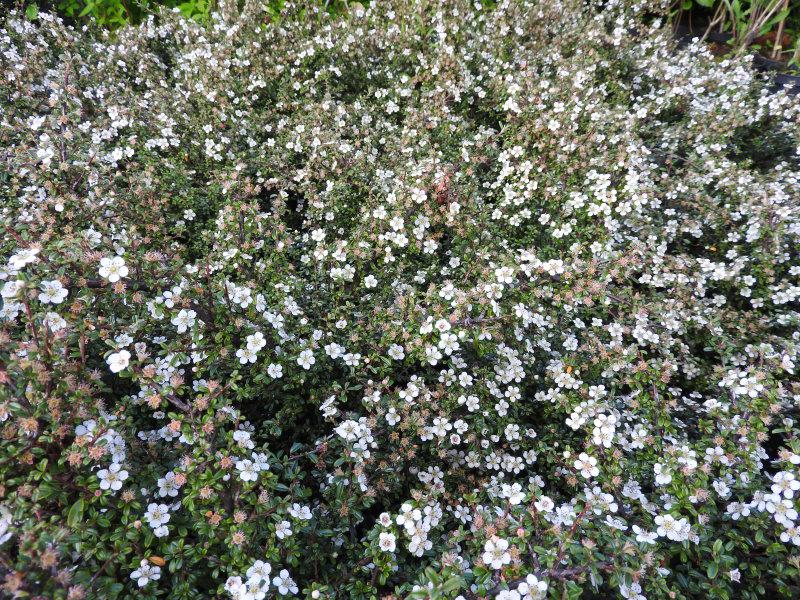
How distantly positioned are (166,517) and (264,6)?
453 centimetres

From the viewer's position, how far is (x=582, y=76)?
3779mm

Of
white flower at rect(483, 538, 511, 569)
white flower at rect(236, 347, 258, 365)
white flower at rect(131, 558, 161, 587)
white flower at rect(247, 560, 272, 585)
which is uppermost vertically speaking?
white flower at rect(236, 347, 258, 365)

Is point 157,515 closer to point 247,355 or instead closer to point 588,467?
A: point 247,355

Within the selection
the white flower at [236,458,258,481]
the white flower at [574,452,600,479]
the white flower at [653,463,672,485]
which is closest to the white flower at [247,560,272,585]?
the white flower at [236,458,258,481]

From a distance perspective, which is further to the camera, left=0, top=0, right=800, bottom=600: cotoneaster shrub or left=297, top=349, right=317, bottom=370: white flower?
left=297, top=349, right=317, bottom=370: white flower

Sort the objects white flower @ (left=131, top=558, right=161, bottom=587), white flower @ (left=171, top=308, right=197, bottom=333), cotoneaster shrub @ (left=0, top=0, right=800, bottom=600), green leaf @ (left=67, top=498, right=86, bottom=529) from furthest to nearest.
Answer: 1. white flower @ (left=171, top=308, right=197, bottom=333)
2. cotoneaster shrub @ (left=0, top=0, right=800, bottom=600)
3. white flower @ (left=131, top=558, right=161, bottom=587)
4. green leaf @ (left=67, top=498, right=86, bottom=529)

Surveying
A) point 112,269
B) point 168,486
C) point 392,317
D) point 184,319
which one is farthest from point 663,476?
point 112,269

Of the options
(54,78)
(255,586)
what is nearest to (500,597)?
(255,586)

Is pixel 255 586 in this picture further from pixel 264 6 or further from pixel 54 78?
pixel 264 6

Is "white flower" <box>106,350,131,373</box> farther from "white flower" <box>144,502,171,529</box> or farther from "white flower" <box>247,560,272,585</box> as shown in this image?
"white flower" <box>247,560,272,585</box>

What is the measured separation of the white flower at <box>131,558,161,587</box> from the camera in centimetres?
159

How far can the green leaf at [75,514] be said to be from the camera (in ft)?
4.87

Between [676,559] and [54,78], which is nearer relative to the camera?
[676,559]

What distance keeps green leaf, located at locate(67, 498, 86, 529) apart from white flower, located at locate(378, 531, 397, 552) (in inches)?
41.2
